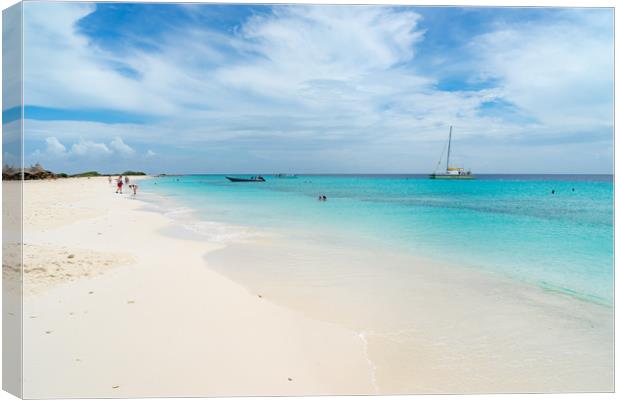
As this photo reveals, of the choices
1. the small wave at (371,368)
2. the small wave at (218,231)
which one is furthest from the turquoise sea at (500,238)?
the small wave at (371,368)

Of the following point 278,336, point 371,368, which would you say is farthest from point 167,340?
Answer: point 371,368

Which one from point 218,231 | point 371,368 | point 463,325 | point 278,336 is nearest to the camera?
point 371,368

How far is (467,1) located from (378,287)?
3463 mm

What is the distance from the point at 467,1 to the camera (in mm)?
3795

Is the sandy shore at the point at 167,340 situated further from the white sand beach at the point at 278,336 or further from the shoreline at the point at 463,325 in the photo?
the shoreline at the point at 463,325

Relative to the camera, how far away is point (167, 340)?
3383 mm

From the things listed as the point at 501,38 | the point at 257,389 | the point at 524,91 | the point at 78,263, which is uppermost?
the point at 501,38

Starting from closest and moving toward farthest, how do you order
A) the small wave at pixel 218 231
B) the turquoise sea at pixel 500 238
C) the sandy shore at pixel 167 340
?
1. the sandy shore at pixel 167 340
2. the turquoise sea at pixel 500 238
3. the small wave at pixel 218 231

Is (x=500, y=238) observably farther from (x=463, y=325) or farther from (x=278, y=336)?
(x=278, y=336)

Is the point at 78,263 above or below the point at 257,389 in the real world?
above

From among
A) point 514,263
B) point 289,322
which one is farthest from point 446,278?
point 289,322

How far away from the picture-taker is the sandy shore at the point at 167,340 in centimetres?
303

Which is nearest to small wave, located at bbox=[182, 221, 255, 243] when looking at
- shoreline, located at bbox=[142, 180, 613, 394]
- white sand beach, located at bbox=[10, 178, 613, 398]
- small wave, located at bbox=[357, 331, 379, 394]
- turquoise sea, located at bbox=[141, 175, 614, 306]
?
turquoise sea, located at bbox=[141, 175, 614, 306]

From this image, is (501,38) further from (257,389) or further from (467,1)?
(257,389)
